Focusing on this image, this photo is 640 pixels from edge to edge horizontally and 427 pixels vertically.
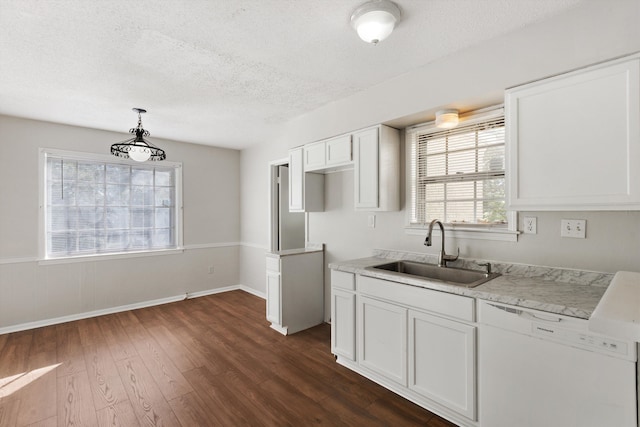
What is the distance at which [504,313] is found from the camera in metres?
1.71

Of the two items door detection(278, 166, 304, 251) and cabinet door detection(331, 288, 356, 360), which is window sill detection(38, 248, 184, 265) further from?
cabinet door detection(331, 288, 356, 360)

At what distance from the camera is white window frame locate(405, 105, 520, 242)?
222 centimetres

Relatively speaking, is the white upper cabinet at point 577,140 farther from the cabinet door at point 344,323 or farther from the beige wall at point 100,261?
the beige wall at point 100,261

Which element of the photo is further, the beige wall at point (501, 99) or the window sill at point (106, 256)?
the window sill at point (106, 256)

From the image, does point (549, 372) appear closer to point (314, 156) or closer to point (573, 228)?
point (573, 228)

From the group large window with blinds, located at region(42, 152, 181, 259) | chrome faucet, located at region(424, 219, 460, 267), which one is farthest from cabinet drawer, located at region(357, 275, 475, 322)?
large window with blinds, located at region(42, 152, 181, 259)

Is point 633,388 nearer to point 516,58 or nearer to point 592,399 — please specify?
point 592,399

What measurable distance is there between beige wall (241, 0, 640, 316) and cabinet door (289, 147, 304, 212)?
333mm

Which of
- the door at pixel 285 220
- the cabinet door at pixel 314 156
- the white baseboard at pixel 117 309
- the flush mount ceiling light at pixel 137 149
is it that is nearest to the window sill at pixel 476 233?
the cabinet door at pixel 314 156

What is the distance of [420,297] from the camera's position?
2094 millimetres

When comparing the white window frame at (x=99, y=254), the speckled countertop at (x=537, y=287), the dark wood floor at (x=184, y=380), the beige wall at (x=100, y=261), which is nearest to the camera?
the speckled countertop at (x=537, y=287)

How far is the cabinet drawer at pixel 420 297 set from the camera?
1.88 metres

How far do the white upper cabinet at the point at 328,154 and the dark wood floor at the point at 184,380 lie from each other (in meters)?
1.89

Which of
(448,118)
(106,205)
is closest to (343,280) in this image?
(448,118)
